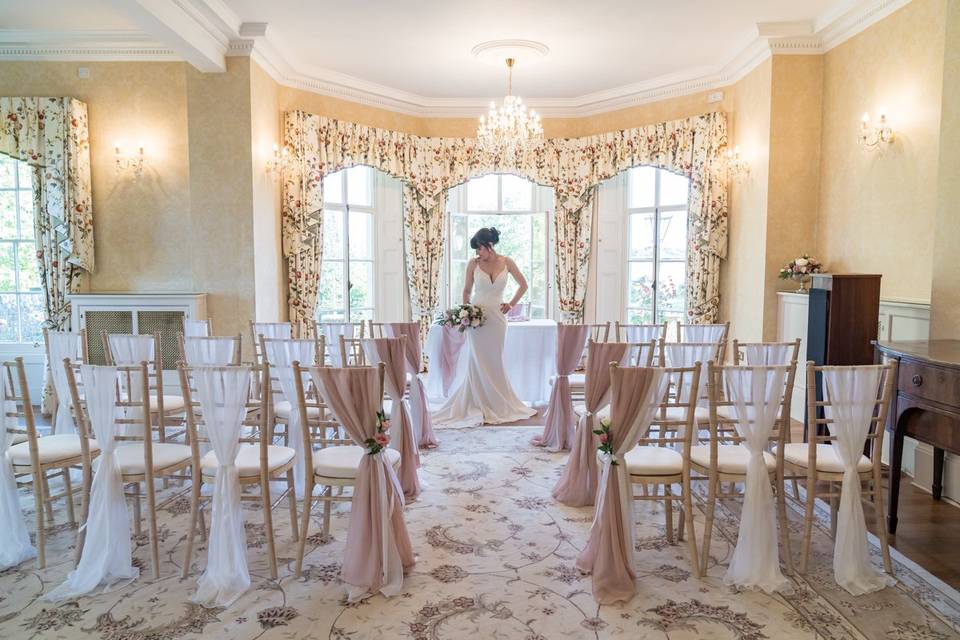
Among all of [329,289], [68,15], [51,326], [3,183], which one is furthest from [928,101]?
[3,183]

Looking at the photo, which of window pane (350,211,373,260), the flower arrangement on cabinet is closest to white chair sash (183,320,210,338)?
window pane (350,211,373,260)

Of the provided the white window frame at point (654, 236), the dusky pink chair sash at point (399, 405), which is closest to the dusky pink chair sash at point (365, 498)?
the dusky pink chair sash at point (399, 405)

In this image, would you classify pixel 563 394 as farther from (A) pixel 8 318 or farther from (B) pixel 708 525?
(A) pixel 8 318

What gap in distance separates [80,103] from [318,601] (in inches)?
233

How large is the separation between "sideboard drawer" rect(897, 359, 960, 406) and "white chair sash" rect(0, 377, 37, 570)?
4665mm

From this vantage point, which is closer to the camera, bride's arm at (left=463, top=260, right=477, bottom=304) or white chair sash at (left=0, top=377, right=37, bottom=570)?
white chair sash at (left=0, top=377, right=37, bottom=570)

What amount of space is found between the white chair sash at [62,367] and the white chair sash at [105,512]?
94 centimetres

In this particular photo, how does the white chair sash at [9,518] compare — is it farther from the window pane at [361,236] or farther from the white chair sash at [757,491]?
the window pane at [361,236]

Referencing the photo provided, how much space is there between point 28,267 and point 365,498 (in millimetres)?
5859

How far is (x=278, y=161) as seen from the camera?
22.7 ft

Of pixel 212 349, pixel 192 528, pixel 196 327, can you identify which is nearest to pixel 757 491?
pixel 192 528

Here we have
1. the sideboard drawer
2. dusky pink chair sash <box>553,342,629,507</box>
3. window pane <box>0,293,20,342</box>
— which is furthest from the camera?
window pane <box>0,293,20,342</box>

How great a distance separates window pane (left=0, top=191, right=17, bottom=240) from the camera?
6.51 meters

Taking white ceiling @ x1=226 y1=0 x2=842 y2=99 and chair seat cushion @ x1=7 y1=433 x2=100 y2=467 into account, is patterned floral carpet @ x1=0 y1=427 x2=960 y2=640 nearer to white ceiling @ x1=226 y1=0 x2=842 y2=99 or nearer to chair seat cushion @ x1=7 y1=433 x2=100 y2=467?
chair seat cushion @ x1=7 y1=433 x2=100 y2=467
